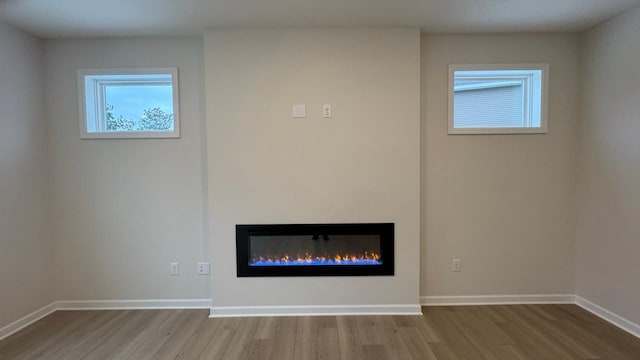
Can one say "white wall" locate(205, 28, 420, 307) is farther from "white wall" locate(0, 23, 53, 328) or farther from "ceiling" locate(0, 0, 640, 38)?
"white wall" locate(0, 23, 53, 328)

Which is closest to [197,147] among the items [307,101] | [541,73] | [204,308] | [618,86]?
[307,101]

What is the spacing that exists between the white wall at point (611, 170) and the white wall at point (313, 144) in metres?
1.61

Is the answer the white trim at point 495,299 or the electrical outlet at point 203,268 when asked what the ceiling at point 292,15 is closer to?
the electrical outlet at point 203,268

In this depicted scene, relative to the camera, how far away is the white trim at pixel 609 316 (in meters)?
2.60

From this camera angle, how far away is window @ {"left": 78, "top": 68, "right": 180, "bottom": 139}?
313 cm

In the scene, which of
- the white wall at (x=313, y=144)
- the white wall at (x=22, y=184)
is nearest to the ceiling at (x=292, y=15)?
the white wall at (x=313, y=144)

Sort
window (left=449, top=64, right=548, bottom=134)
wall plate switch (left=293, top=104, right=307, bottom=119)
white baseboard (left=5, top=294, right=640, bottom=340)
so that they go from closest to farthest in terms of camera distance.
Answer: white baseboard (left=5, top=294, right=640, bottom=340), wall plate switch (left=293, top=104, right=307, bottom=119), window (left=449, top=64, right=548, bottom=134)

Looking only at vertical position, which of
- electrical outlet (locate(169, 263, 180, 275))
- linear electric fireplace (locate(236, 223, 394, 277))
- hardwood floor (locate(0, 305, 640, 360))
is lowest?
hardwood floor (locate(0, 305, 640, 360))

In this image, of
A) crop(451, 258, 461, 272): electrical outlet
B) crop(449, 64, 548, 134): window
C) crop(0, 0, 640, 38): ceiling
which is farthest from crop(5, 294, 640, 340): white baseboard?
crop(0, 0, 640, 38): ceiling

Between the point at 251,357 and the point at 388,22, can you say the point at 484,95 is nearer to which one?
the point at 388,22

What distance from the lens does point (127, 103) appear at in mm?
3266

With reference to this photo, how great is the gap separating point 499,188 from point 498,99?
2.95 ft

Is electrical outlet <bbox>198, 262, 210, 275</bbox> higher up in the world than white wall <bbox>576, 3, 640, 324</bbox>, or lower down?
lower down

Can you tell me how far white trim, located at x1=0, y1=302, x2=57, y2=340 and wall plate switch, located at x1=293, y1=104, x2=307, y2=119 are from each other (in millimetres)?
2990
